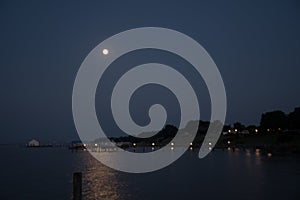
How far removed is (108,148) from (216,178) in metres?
105

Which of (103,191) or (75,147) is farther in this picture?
(75,147)

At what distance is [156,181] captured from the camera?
39281 mm

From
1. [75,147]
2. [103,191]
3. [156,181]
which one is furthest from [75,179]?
[75,147]

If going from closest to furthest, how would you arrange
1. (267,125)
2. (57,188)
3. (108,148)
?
(57,188) → (267,125) → (108,148)

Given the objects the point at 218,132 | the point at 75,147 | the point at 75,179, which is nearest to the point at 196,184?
the point at 75,179

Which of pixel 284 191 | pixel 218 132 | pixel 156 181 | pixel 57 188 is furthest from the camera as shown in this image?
pixel 218 132

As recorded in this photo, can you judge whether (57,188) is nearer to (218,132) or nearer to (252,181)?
(252,181)

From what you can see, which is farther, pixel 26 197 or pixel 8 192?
pixel 8 192

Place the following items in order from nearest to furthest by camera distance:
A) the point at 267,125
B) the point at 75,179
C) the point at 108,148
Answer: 1. the point at 75,179
2. the point at 267,125
3. the point at 108,148

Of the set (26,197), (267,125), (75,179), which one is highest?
(267,125)

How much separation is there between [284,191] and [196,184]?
960cm

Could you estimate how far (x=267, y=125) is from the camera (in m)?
130

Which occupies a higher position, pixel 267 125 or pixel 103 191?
pixel 267 125

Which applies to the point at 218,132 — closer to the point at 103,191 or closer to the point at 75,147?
the point at 75,147
